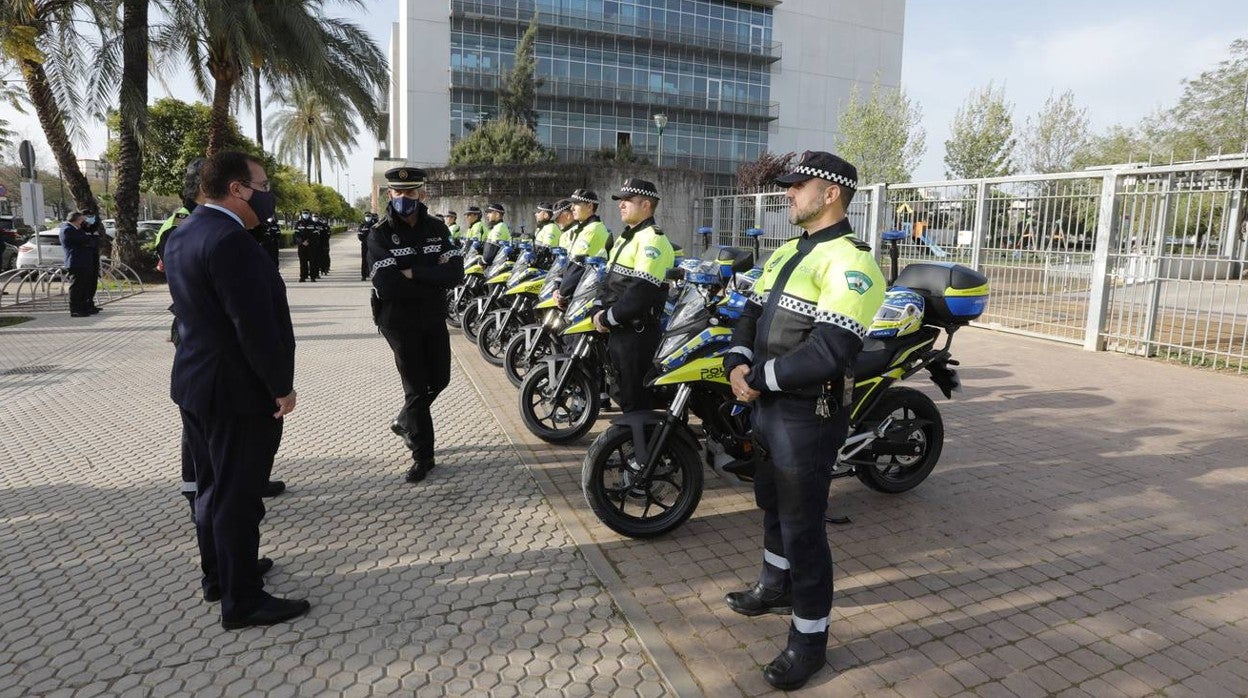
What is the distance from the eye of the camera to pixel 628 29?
48688 mm

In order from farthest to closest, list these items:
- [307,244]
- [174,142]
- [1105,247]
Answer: [174,142], [307,244], [1105,247]

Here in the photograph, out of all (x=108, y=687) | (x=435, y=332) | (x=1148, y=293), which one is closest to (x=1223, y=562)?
(x=435, y=332)

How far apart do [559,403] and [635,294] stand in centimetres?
127

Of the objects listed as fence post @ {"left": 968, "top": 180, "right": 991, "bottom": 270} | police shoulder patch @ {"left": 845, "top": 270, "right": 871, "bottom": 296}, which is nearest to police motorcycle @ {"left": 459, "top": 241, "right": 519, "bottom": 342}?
police shoulder patch @ {"left": 845, "top": 270, "right": 871, "bottom": 296}

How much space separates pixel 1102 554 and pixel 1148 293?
7.09 metres

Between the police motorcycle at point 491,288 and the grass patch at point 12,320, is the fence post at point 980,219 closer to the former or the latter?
the police motorcycle at point 491,288

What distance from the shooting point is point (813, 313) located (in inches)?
106

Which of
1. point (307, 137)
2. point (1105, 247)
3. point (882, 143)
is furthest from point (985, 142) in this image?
point (307, 137)

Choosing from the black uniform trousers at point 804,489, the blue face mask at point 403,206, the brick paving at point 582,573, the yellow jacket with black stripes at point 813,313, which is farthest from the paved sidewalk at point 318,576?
the blue face mask at point 403,206

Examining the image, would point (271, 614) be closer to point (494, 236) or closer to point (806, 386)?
point (806, 386)

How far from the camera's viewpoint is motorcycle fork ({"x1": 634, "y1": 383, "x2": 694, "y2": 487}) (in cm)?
381

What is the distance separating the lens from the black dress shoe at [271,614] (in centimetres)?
309

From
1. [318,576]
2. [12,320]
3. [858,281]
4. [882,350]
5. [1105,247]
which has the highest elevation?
[1105,247]

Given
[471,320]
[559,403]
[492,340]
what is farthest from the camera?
[471,320]
